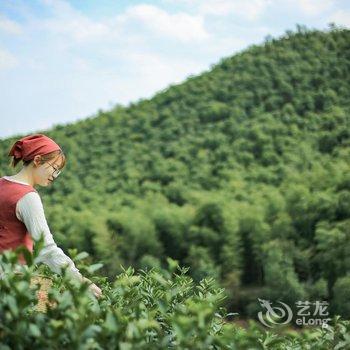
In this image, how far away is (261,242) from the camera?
63.5 ft

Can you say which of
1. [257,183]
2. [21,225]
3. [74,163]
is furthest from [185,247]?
[21,225]

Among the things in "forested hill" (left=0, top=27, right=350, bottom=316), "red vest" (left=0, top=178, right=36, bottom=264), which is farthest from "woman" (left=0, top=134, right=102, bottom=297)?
"forested hill" (left=0, top=27, right=350, bottom=316)

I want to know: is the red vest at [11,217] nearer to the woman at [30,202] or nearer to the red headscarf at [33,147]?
the woman at [30,202]

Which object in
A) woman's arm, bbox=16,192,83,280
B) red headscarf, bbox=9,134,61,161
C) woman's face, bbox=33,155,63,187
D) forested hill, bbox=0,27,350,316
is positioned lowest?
forested hill, bbox=0,27,350,316

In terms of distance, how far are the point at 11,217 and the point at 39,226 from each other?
0.11 meters

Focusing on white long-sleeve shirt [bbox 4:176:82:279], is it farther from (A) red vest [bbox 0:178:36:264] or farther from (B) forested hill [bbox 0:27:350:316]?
(B) forested hill [bbox 0:27:350:316]

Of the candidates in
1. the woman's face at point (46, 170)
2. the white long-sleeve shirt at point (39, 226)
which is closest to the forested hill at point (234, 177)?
the woman's face at point (46, 170)

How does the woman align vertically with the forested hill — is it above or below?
above

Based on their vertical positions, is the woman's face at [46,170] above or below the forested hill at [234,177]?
above

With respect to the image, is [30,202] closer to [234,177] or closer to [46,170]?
[46,170]

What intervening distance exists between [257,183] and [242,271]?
6247 millimetres

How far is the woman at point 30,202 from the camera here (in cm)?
214

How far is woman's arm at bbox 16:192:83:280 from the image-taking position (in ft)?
6.98

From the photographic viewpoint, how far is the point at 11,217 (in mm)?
2195
